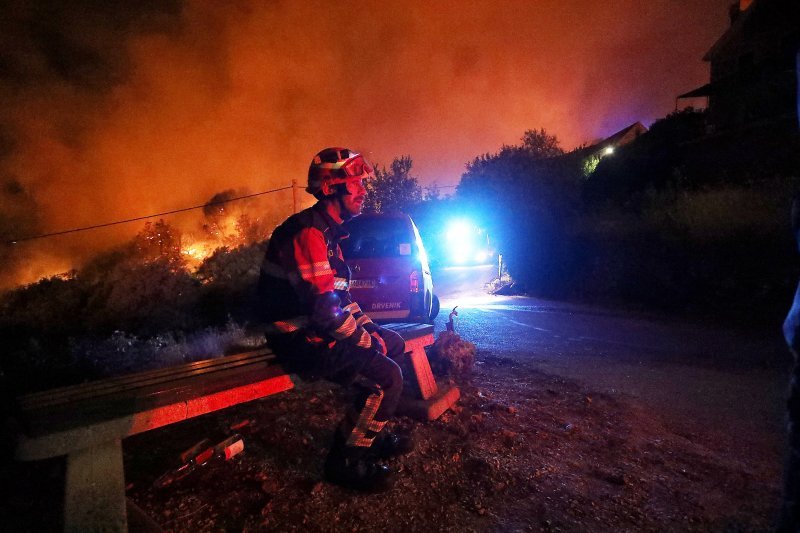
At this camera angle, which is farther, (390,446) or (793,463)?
(390,446)

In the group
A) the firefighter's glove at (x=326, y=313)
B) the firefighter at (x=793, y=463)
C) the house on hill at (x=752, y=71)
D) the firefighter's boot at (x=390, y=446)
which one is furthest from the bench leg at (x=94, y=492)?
the house on hill at (x=752, y=71)

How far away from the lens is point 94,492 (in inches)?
77.1

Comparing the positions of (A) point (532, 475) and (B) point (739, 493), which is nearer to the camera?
(B) point (739, 493)

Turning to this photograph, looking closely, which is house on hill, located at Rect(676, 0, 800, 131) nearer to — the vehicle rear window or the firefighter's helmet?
the vehicle rear window

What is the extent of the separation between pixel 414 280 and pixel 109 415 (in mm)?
4792

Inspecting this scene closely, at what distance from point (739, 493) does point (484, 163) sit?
32520mm

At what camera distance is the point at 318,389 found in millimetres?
4125

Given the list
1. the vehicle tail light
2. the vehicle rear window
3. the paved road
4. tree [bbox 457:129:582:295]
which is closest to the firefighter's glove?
the paved road

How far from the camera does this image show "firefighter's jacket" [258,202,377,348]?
2.45m

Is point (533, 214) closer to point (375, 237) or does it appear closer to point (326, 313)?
point (375, 237)

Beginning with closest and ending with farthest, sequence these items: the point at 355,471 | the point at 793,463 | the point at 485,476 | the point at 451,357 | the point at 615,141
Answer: the point at 793,463
the point at 355,471
the point at 485,476
the point at 451,357
the point at 615,141

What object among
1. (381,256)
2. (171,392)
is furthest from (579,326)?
(171,392)

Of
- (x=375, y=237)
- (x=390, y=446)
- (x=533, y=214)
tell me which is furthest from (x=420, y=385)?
(x=533, y=214)

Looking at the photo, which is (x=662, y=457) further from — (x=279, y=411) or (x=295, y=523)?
(x=279, y=411)
